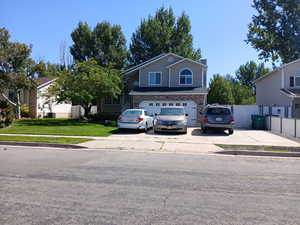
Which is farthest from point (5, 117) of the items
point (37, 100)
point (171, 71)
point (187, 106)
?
point (171, 71)

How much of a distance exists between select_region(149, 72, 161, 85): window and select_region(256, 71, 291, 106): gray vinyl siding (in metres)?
12.5

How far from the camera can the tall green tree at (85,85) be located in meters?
21.2

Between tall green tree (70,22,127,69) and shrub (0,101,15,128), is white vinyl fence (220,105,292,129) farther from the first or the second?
tall green tree (70,22,127,69)

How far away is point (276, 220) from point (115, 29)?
4287cm

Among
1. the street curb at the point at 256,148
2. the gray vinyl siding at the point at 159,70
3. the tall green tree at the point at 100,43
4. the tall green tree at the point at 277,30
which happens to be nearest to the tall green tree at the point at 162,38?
the tall green tree at the point at 100,43

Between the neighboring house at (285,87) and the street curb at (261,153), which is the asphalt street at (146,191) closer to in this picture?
the street curb at (261,153)

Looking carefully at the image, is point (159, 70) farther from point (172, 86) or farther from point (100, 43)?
point (100, 43)

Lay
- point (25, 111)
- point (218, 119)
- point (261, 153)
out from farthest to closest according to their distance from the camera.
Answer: point (25, 111) < point (218, 119) < point (261, 153)

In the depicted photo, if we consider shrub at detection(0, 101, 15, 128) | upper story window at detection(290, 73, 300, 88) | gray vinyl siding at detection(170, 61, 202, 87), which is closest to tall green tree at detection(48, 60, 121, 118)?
shrub at detection(0, 101, 15, 128)

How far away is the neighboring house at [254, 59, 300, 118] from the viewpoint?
21216 mm

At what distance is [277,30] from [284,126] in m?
25.1

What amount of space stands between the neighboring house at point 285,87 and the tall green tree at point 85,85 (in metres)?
16.1

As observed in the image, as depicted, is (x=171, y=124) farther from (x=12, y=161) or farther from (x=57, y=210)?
(x=57, y=210)

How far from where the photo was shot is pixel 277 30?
34.2 meters
